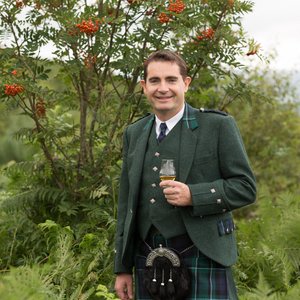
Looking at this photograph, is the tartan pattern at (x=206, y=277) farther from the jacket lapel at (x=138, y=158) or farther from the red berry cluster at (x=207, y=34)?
the red berry cluster at (x=207, y=34)

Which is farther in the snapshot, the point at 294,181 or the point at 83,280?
the point at 294,181

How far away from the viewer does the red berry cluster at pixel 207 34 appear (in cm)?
529

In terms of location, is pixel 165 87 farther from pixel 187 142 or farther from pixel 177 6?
pixel 177 6

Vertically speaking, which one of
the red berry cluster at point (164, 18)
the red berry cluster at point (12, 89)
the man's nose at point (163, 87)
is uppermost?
the red berry cluster at point (164, 18)

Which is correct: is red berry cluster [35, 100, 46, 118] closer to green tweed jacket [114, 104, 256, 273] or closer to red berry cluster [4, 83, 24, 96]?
red berry cluster [4, 83, 24, 96]

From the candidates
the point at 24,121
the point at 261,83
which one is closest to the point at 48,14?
the point at 261,83

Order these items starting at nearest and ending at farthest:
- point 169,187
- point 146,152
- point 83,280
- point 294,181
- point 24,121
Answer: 1. point 169,187
2. point 146,152
3. point 83,280
4. point 294,181
5. point 24,121

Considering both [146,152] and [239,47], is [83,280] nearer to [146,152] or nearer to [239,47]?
[146,152]

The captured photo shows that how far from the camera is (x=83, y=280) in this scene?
4.69m

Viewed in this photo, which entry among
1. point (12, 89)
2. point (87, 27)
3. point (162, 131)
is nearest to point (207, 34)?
point (87, 27)

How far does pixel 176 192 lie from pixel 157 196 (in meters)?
0.22

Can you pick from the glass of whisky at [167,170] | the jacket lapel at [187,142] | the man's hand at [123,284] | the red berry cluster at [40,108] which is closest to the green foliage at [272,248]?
the man's hand at [123,284]

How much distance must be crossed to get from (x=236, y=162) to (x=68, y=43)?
96.3 inches

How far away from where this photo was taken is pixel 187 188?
3.11 m
